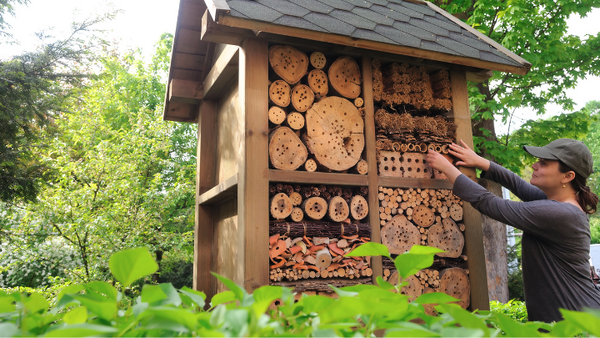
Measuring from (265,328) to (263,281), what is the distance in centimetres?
196

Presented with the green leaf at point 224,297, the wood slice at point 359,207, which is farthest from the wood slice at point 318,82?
the green leaf at point 224,297

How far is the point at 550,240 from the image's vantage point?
2.79 m

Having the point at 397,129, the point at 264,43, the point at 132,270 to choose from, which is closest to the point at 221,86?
the point at 264,43

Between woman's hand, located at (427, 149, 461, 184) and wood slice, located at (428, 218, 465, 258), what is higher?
woman's hand, located at (427, 149, 461, 184)

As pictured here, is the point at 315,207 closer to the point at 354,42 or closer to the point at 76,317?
the point at 354,42

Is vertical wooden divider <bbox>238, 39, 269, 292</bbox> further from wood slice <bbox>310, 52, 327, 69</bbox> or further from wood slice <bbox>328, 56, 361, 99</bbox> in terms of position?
wood slice <bbox>328, 56, 361, 99</bbox>

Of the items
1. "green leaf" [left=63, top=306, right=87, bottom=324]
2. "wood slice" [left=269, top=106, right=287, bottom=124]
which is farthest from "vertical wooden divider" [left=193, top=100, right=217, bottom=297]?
"green leaf" [left=63, top=306, right=87, bottom=324]

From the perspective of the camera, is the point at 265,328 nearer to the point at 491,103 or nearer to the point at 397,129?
the point at 397,129

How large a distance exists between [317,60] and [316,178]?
3.00 feet

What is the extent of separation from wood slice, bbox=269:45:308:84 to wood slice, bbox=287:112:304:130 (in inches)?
9.9

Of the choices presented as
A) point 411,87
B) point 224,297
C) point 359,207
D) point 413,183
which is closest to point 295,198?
point 359,207

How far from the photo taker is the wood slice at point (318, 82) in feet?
10.3

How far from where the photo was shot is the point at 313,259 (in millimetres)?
2871

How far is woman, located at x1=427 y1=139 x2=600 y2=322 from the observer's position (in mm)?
2707
